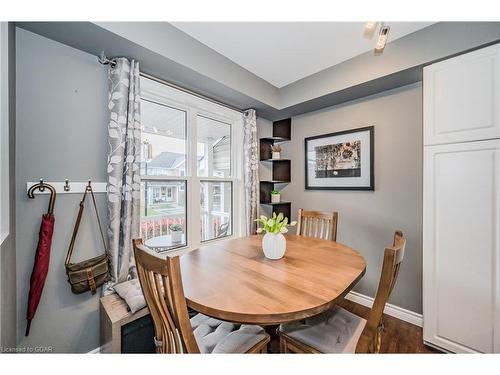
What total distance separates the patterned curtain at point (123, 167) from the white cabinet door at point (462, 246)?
2336 millimetres

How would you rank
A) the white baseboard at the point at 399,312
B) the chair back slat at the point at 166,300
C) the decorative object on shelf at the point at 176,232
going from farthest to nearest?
the decorative object on shelf at the point at 176,232
the white baseboard at the point at 399,312
the chair back slat at the point at 166,300

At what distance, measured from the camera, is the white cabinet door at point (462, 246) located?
1394 mm

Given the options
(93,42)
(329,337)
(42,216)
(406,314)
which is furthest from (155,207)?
(406,314)

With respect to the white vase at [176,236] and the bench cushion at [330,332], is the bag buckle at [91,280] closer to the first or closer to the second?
the white vase at [176,236]

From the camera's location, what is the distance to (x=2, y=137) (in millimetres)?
1014

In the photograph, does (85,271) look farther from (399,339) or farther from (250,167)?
(399,339)

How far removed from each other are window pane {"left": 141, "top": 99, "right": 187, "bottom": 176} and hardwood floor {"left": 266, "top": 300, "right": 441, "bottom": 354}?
5.51 feet

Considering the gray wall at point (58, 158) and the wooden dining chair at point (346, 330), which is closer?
the wooden dining chair at point (346, 330)

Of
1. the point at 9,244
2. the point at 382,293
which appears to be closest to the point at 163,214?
the point at 9,244

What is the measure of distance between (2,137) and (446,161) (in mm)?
2752

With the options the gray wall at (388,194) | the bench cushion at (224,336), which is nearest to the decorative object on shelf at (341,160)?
the gray wall at (388,194)

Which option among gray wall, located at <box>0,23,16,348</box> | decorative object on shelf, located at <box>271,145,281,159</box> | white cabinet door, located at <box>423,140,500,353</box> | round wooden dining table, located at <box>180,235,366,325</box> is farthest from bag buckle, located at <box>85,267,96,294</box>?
white cabinet door, located at <box>423,140,500,353</box>

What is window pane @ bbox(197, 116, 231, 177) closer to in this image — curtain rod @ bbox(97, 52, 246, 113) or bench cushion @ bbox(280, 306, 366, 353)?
curtain rod @ bbox(97, 52, 246, 113)

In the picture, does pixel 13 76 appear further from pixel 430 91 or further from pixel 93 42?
pixel 430 91
